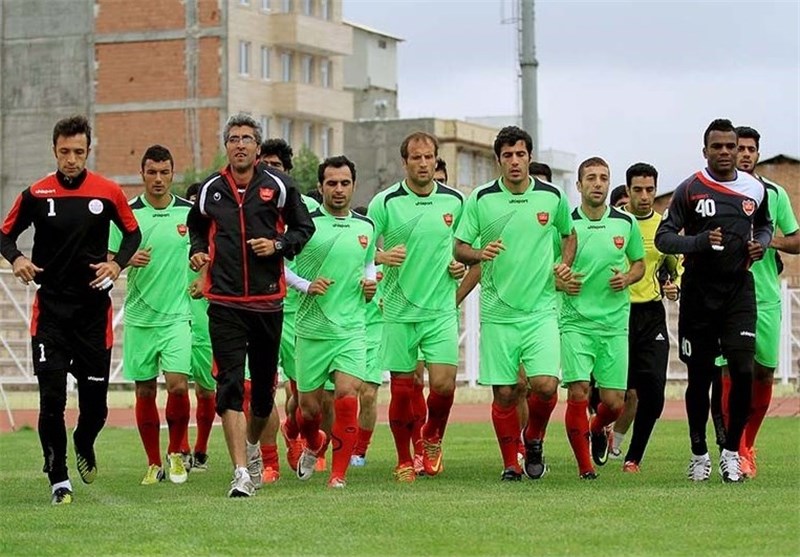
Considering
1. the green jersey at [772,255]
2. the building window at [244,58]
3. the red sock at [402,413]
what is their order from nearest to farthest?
the green jersey at [772,255], the red sock at [402,413], the building window at [244,58]

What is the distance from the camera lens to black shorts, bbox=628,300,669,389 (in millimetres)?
17219

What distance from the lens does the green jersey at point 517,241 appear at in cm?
1518

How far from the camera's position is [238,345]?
1383cm

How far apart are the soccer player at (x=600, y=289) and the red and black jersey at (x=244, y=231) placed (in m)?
3.01

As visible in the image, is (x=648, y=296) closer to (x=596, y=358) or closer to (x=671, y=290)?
(x=671, y=290)

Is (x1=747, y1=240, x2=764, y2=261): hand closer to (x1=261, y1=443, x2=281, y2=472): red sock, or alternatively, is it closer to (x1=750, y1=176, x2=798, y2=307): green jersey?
(x1=750, y1=176, x2=798, y2=307): green jersey

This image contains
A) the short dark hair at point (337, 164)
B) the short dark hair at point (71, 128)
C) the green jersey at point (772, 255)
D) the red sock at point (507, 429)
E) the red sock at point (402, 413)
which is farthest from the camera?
the red sock at point (402, 413)

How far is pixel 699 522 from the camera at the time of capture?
1155 centimetres

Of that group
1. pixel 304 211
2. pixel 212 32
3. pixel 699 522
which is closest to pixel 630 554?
pixel 699 522

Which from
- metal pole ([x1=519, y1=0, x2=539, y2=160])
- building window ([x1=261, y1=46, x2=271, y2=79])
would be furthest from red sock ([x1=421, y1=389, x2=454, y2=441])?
building window ([x1=261, y1=46, x2=271, y2=79])

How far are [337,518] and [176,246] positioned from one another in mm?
4775

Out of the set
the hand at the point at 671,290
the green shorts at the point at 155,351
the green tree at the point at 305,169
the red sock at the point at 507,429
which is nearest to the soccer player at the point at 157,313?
the green shorts at the point at 155,351

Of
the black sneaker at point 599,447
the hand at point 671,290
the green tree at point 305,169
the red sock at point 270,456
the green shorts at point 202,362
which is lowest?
the black sneaker at point 599,447

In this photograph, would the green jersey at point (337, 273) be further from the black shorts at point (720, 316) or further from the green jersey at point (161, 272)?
the black shorts at point (720, 316)
